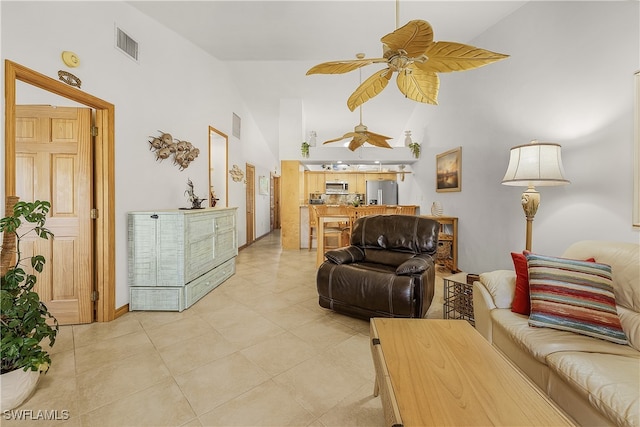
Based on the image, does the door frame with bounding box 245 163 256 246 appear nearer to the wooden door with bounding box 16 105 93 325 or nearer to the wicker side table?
the wooden door with bounding box 16 105 93 325

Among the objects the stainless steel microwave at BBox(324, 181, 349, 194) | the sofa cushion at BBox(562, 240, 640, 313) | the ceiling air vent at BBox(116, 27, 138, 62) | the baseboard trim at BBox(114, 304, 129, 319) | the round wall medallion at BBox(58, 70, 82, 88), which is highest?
the ceiling air vent at BBox(116, 27, 138, 62)

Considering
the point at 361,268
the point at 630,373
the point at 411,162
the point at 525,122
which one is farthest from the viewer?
the point at 411,162

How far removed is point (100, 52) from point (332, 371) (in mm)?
3345

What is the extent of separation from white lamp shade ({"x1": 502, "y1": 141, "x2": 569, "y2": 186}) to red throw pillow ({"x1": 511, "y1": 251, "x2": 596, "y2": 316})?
0.71 meters

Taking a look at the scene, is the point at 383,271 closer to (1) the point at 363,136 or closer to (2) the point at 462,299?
(2) the point at 462,299

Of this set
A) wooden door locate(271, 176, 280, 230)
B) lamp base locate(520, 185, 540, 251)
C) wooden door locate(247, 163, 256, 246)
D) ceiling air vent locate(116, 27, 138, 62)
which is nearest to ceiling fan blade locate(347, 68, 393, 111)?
lamp base locate(520, 185, 540, 251)

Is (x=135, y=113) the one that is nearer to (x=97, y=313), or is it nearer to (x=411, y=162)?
(x=97, y=313)

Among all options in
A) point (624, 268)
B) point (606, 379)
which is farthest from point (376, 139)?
point (606, 379)

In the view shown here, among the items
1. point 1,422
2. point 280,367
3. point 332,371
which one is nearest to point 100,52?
point 1,422

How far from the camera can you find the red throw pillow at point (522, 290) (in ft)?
5.48

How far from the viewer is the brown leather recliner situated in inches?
87.8

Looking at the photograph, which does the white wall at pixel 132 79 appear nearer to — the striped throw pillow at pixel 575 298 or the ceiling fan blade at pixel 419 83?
the ceiling fan blade at pixel 419 83

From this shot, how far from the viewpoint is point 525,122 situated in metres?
2.78

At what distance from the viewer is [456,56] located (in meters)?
1.53
